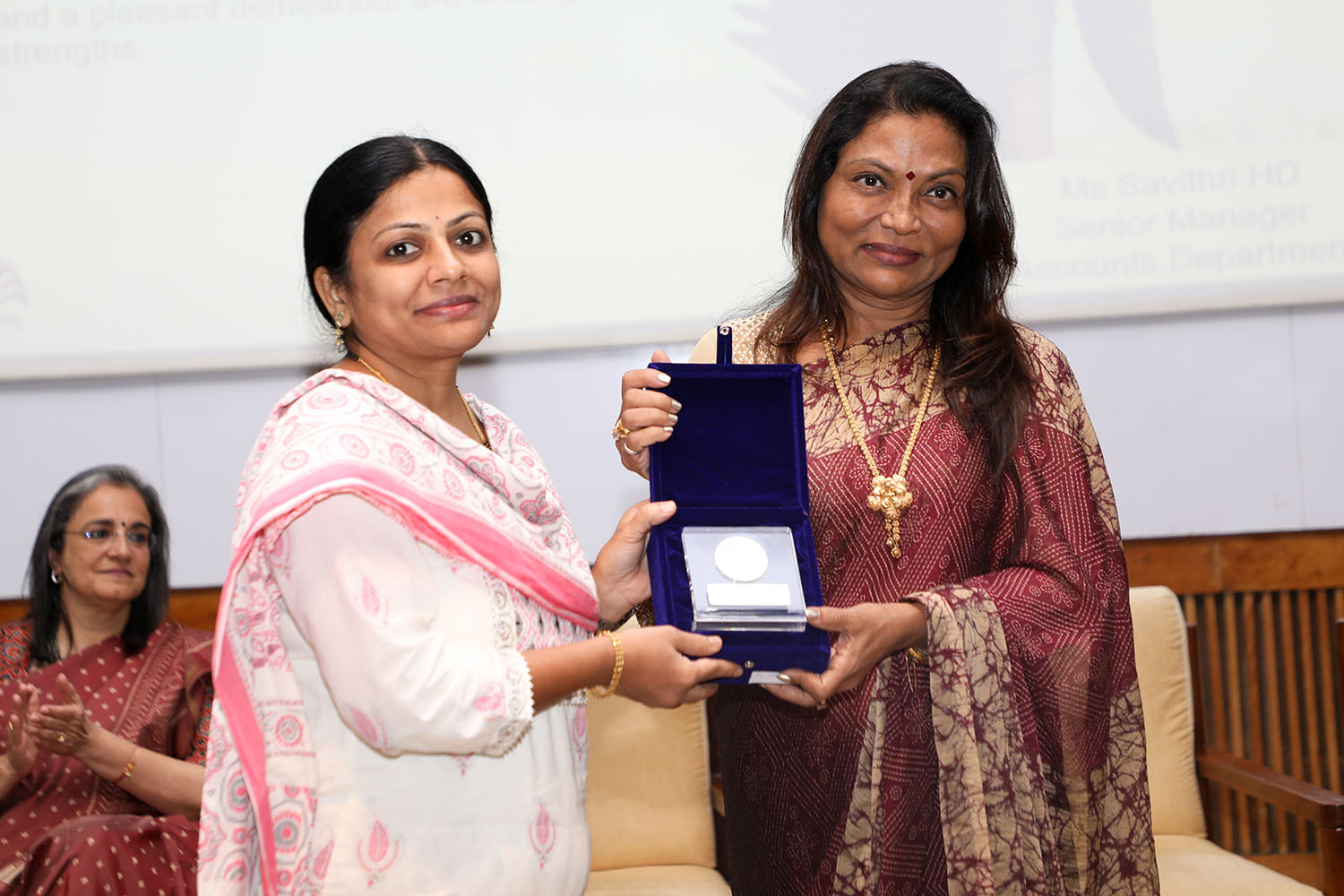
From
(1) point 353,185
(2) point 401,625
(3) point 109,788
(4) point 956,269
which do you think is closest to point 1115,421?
(4) point 956,269

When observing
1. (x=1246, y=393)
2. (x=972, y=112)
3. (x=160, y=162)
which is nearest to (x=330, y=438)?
(x=972, y=112)

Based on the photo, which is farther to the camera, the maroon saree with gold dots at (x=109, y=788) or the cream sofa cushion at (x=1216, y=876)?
the cream sofa cushion at (x=1216, y=876)

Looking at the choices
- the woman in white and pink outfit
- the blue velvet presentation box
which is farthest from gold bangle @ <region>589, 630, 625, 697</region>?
the blue velvet presentation box

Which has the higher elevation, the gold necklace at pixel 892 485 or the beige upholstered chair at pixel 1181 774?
the gold necklace at pixel 892 485

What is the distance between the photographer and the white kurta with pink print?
1255 millimetres

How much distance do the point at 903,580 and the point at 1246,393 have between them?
2.04m

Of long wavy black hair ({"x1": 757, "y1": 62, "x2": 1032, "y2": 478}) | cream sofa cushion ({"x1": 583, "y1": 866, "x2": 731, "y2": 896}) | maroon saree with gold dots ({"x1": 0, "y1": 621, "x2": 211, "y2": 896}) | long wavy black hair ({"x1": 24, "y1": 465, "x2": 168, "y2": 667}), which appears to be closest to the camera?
long wavy black hair ({"x1": 757, "y1": 62, "x2": 1032, "y2": 478})

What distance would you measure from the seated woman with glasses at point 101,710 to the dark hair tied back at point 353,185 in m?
1.44

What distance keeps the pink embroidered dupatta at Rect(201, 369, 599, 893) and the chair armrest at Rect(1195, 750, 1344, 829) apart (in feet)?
6.08

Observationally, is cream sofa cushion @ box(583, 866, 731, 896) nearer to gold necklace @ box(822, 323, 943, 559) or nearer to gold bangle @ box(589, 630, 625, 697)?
gold necklace @ box(822, 323, 943, 559)

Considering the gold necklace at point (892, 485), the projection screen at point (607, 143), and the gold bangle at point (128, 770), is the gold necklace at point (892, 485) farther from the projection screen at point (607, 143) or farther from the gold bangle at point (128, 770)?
the gold bangle at point (128, 770)

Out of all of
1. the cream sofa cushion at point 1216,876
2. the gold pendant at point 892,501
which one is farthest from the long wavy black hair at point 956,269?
the cream sofa cushion at point 1216,876

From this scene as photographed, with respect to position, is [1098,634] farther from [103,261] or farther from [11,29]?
[11,29]

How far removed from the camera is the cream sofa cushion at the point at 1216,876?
8.02ft
